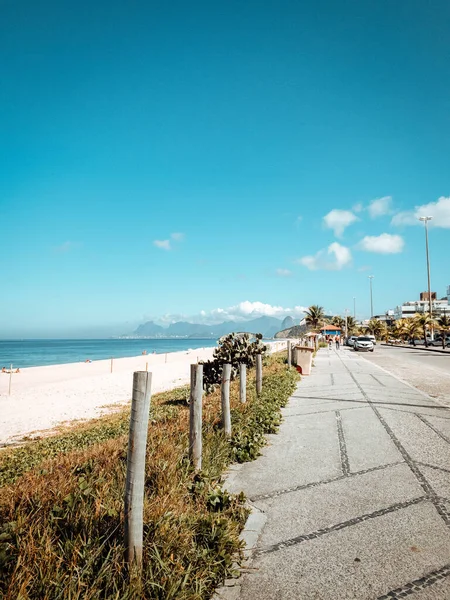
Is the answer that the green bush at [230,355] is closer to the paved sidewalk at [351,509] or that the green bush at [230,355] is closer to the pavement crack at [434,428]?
the paved sidewalk at [351,509]

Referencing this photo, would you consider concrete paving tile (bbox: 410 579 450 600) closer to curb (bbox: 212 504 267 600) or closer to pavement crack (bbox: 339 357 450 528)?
pavement crack (bbox: 339 357 450 528)

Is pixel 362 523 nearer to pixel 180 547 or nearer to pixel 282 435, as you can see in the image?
pixel 180 547

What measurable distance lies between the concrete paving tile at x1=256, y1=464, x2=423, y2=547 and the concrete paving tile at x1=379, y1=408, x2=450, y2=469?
2.76 feet

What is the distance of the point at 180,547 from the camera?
294 cm

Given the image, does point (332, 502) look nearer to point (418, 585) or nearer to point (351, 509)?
point (351, 509)

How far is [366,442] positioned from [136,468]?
4873mm

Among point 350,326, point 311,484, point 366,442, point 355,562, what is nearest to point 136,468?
point 355,562

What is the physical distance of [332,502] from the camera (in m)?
4.21

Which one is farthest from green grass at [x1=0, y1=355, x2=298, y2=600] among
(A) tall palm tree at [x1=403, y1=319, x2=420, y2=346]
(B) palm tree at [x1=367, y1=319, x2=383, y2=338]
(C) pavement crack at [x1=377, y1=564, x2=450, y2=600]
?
(B) palm tree at [x1=367, y1=319, x2=383, y2=338]

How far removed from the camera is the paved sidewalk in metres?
2.85

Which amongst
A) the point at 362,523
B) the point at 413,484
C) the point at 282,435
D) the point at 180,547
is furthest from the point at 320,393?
the point at 180,547

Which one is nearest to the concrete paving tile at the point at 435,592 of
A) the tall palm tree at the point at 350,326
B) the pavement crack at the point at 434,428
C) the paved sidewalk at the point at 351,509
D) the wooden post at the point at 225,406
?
the paved sidewalk at the point at 351,509

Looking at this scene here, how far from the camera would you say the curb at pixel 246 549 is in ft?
8.95

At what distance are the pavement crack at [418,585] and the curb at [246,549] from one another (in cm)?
100
